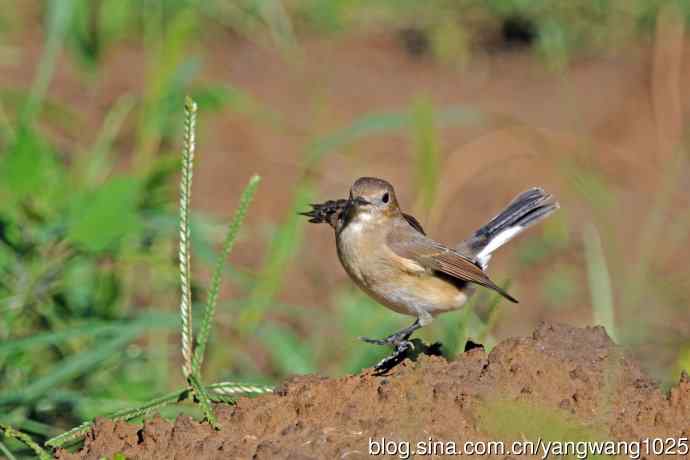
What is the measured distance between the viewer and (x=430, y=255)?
4.75 metres

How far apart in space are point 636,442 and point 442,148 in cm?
605

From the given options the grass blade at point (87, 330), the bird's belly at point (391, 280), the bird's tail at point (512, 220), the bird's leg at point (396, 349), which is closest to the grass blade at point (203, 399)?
the bird's leg at point (396, 349)

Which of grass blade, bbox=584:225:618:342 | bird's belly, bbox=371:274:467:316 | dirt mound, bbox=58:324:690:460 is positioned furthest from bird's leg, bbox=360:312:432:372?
grass blade, bbox=584:225:618:342

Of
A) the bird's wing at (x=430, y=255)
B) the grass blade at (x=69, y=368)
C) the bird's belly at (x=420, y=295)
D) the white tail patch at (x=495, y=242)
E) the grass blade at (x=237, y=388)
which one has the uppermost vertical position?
the white tail patch at (x=495, y=242)

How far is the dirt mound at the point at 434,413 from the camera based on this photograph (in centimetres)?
300

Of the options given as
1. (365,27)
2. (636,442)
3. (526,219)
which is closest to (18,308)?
(526,219)

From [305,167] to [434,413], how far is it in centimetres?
286

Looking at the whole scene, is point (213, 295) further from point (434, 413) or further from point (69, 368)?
point (69, 368)

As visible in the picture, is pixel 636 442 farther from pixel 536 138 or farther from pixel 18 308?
pixel 536 138

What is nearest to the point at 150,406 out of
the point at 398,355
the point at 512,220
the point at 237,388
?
the point at 237,388

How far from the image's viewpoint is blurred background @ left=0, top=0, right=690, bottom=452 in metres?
5.31

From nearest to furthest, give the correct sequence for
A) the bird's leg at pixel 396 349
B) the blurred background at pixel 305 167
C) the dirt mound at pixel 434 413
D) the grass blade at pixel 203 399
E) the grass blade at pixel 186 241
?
the dirt mound at pixel 434 413, the grass blade at pixel 203 399, the grass blade at pixel 186 241, the bird's leg at pixel 396 349, the blurred background at pixel 305 167

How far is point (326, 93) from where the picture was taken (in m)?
9.54

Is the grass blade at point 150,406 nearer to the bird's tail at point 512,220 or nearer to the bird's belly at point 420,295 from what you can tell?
the bird's belly at point 420,295
